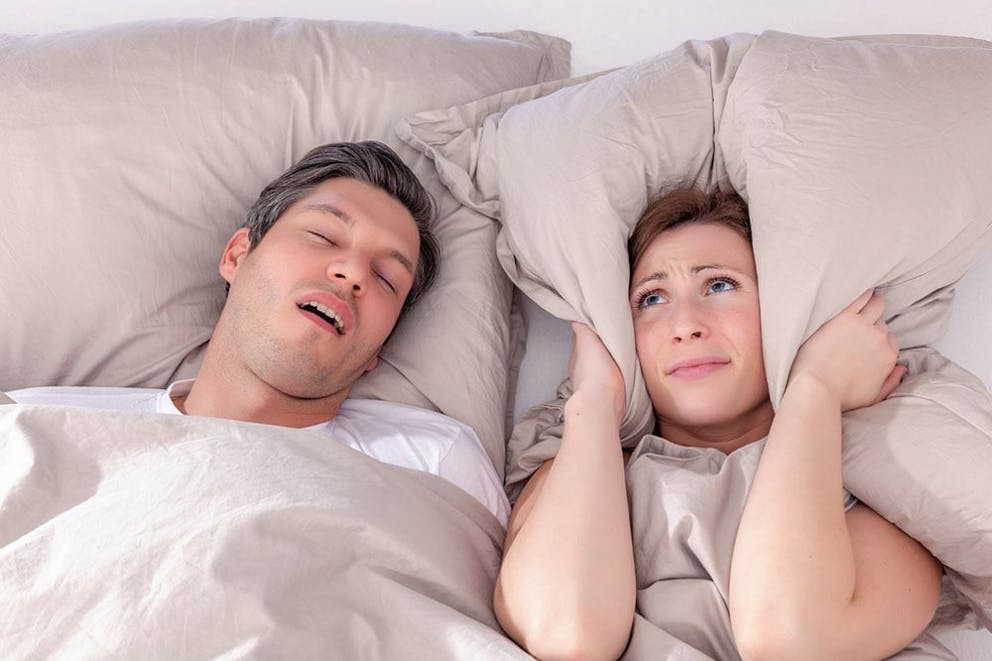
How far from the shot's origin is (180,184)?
1751 mm

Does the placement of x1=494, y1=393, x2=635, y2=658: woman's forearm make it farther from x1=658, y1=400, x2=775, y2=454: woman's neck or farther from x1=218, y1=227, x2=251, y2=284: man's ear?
x1=218, y1=227, x2=251, y2=284: man's ear

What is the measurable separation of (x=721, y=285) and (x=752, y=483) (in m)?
0.32

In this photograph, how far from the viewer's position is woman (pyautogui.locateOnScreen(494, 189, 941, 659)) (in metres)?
1.24

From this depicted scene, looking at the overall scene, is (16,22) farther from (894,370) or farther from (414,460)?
(894,370)

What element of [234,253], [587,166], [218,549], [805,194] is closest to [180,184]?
[234,253]

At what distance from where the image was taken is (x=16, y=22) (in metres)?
2.05

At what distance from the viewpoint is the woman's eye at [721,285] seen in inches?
61.7

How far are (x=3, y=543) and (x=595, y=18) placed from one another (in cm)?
139

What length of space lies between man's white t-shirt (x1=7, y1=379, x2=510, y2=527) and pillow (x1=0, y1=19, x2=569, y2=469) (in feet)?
0.15

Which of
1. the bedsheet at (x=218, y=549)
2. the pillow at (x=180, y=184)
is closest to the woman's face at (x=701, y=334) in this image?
the pillow at (x=180, y=184)

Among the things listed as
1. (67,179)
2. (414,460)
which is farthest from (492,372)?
(67,179)

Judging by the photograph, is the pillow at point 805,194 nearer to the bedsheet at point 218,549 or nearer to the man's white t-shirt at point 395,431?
the man's white t-shirt at point 395,431

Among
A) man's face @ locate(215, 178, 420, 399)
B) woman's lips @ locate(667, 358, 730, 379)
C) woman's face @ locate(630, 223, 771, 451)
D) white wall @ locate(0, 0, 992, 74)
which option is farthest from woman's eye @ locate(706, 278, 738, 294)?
white wall @ locate(0, 0, 992, 74)

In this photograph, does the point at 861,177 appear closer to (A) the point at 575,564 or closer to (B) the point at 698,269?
(B) the point at 698,269
